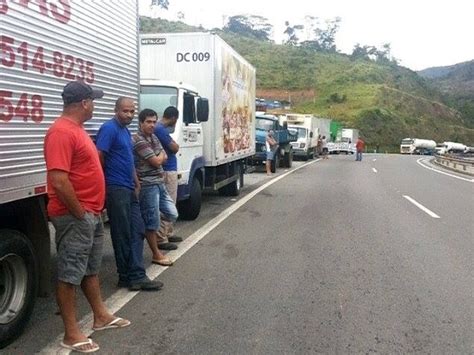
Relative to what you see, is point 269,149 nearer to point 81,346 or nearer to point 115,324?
point 115,324

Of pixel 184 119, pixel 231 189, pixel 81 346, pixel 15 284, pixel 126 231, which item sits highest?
pixel 184 119

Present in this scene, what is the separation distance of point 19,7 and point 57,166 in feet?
4.22

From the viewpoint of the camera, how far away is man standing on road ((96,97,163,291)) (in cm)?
518

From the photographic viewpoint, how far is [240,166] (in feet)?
46.5

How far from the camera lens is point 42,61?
4535 millimetres

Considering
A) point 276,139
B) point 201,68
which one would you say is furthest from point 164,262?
point 276,139

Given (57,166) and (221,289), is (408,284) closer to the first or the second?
(221,289)

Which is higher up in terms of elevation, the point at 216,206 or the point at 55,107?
the point at 55,107

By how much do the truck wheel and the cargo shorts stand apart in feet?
17.4

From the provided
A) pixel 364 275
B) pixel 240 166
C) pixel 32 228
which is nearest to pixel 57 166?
pixel 32 228

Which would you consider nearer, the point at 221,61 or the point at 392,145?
the point at 221,61

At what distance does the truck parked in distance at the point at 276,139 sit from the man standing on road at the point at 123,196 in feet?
49.9

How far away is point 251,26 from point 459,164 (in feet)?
426

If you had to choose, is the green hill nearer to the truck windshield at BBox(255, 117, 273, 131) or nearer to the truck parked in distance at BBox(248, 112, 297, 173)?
the truck parked in distance at BBox(248, 112, 297, 173)
